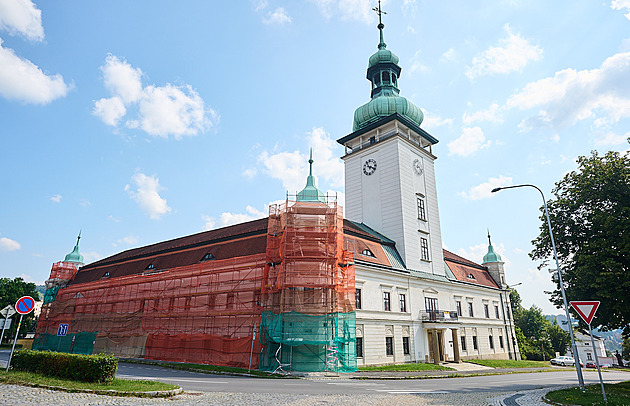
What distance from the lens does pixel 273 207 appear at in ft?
95.0

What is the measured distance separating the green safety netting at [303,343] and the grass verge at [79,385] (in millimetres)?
11209

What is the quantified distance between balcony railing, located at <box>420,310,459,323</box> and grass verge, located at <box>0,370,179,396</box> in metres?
26.2

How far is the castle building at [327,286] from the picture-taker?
2545cm

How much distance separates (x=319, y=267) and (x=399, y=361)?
11.9m

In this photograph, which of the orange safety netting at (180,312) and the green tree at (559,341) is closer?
the orange safety netting at (180,312)

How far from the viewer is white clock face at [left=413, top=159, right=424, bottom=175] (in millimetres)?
41453

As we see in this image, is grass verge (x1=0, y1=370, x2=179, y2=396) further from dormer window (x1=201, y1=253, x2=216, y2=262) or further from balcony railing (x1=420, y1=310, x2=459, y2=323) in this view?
balcony railing (x1=420, y1=310, x2=459, y2=323)

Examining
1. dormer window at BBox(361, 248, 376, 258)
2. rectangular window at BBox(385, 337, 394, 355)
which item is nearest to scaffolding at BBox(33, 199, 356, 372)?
dormer window at BBox(361, 248, 376, 258)

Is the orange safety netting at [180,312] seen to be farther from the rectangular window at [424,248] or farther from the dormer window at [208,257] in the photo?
the rectangular window at [424,248]

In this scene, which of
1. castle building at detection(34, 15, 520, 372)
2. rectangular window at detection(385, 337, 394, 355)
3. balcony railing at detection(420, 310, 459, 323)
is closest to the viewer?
castle building at detection(34, 15, 520, 372)

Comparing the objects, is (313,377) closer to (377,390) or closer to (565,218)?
(377,390)

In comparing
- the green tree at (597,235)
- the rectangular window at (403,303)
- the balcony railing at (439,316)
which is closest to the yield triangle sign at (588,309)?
the green tree at (597,235)

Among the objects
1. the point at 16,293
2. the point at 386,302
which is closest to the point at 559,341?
the point at 386,302

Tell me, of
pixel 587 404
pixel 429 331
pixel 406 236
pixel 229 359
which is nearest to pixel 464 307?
pixel 429 331
